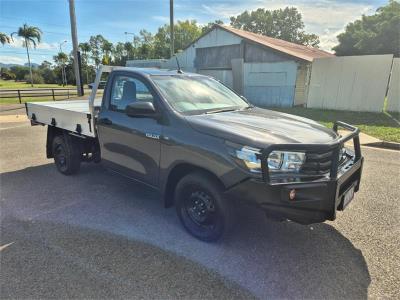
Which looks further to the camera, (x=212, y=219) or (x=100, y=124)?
(x=100, y=124)

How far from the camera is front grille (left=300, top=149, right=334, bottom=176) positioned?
2.67m

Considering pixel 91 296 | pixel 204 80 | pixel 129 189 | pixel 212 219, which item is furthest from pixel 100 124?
pixel 91 296

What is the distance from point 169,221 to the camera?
371 centimetres

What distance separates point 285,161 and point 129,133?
2054 mm

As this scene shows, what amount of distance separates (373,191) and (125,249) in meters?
3.89

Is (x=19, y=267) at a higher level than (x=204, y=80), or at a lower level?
lower

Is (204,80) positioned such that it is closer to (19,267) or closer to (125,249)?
(125,249)

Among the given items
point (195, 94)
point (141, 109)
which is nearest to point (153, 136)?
point (141, 109)

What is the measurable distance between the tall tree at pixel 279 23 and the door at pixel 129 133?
6938 centimetres

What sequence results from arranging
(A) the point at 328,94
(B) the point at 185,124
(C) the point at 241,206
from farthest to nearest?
(A) the point at 328,94, (B) the point at 185,124, (C) the point at 241,206

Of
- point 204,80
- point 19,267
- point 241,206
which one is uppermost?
point 204,80

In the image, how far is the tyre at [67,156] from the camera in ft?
Answer: 17.0

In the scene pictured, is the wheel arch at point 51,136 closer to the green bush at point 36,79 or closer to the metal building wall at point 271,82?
the metal building wall at point 271,82

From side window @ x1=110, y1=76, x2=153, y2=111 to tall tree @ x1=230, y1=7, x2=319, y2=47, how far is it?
2728 inches
